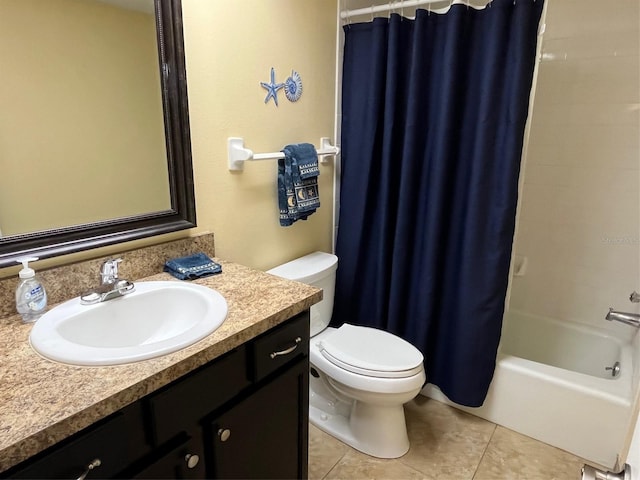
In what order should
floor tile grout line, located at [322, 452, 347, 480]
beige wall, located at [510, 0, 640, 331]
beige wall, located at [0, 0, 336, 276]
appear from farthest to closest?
1. beige wall, located at [510, 0, 640, 331]
2. floor tile grout line, located at [322, 452, 347, 480]
3. beige wall, located at [0, 0, 336, 276]

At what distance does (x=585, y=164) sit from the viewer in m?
2.06

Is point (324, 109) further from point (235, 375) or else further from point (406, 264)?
point (235, 375)

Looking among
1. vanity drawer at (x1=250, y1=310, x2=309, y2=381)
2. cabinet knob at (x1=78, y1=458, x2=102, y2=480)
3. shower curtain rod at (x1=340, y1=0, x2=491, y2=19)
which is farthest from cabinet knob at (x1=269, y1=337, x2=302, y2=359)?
shower curtain rod at (x1=340, y1=0, x2=491, y2=19)

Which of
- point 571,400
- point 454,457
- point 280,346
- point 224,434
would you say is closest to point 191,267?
point 280,346

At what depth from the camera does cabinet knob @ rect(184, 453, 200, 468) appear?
885mm

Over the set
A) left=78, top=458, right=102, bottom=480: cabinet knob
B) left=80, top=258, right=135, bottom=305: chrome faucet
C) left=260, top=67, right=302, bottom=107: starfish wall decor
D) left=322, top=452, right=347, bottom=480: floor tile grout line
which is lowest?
left=322, top=452, right=347, bottom=480: floor tile grout line

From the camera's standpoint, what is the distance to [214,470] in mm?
965

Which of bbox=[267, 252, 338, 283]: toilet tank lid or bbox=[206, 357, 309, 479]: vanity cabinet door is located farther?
bbox=[267, 252, 338, 283]: toilet tank lid

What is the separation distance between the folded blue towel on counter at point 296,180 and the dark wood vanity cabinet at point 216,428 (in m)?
0.64

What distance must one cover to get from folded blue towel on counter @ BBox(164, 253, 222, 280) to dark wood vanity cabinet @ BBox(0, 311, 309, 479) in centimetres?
36

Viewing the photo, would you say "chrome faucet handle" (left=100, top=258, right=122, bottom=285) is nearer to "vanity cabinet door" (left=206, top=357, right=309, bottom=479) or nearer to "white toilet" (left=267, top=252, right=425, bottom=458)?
"vanity cabinet door" (left=206, top=357, right=309, bottom=479)

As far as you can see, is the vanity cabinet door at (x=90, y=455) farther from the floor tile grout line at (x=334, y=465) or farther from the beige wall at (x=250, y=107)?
the floor tile grout line at (x=334, y=465)

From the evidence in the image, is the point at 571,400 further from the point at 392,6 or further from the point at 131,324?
the point at 392,6

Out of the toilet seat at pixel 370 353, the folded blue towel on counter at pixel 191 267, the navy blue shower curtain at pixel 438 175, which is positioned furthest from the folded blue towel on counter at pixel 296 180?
the toilet seat at pixel 370 353
